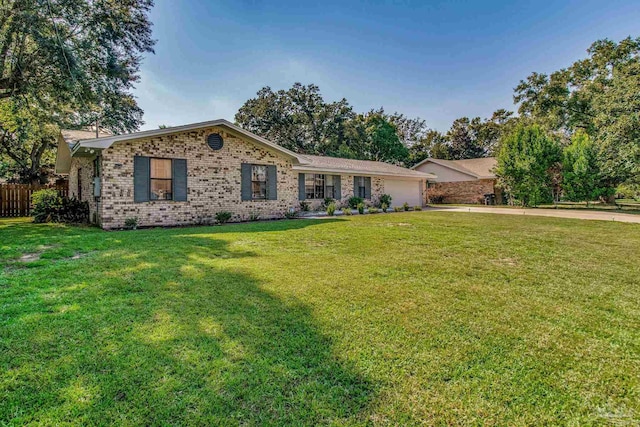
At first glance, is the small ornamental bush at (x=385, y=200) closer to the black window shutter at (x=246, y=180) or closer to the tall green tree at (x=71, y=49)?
the black window shutter at (x=246, y=180)

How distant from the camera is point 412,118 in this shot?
42.8 m

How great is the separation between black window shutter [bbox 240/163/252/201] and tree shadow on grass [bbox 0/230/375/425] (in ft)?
28.4

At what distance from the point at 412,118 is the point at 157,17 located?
36.5 metres

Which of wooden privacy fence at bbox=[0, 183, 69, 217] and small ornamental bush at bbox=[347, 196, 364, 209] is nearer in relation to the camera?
wooden privacy fence at bbox=[0, 183, 69, 217]

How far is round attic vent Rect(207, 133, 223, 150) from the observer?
38.0 feet

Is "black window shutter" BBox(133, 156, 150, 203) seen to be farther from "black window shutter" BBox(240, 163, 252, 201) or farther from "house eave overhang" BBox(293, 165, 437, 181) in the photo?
"house eave overhang" BBox(293, 165, 437, 181)

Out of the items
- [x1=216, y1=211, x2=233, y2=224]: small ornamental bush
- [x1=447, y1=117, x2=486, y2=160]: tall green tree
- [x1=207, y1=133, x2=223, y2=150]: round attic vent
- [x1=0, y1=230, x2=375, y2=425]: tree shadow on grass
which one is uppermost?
[x1=447, y1=117, x2=486, y2=160]: tall green tree

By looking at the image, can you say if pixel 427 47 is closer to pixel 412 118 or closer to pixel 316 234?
pixel 316 234

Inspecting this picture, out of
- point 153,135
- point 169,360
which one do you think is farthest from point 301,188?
point 169,360

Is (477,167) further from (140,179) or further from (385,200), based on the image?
(140,179)

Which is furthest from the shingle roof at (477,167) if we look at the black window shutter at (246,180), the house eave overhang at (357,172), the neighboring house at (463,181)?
the black window shutter at (246,180)

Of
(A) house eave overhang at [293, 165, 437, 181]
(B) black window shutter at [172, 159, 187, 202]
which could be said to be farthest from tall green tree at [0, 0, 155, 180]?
(A) house eave overhang at [293, 165, 437, 181]

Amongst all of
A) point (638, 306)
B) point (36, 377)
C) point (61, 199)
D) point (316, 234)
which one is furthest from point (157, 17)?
point (638, 306)

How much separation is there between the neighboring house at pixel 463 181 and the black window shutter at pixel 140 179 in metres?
22.1
